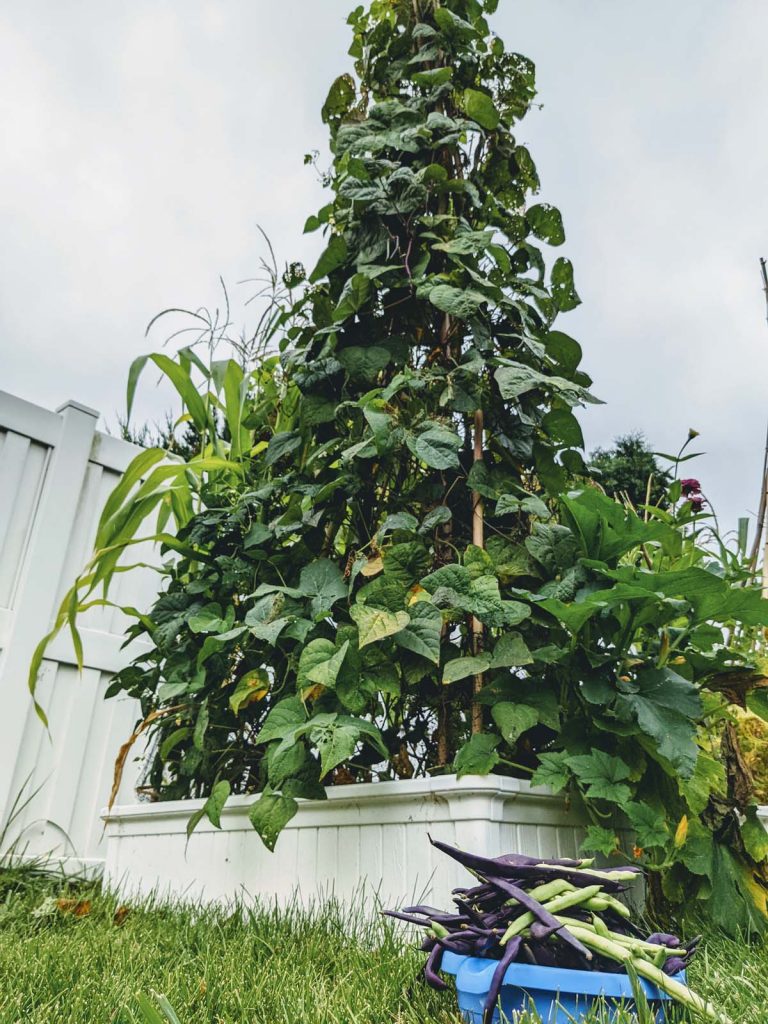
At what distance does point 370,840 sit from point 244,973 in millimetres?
370

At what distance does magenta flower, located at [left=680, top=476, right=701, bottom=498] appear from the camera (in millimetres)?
1832

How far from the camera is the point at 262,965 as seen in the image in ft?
3.13

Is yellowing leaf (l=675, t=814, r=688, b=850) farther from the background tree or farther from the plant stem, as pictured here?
the background tree

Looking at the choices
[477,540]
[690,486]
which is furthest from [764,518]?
[477,540]

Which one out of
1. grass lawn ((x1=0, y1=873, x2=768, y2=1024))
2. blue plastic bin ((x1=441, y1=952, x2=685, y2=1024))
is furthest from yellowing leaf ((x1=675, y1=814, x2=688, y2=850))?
blue plastic bin ((x1=441, y1=952, x2=685, y2=1024))

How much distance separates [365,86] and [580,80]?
1.18 metres

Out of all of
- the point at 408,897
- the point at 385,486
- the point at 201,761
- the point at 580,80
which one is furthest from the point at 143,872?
the point at 580,80

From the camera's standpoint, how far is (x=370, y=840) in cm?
123

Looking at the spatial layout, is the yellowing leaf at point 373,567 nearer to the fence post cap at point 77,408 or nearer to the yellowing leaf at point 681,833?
the yellowing leaf at point 681,833

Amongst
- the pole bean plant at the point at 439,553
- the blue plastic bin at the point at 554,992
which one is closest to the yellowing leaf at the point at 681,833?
the pole bean plant at the point at 439,553

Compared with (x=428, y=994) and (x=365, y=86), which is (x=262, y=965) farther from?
(x=365, y=86)

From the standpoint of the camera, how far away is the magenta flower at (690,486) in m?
1.83

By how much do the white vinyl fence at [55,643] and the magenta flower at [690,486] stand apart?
1735mm

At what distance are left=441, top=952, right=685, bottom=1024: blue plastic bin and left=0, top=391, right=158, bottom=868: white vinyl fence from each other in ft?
5.52
